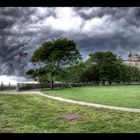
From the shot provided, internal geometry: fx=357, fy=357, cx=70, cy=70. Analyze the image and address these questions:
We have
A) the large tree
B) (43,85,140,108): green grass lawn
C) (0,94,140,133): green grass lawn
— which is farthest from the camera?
the large tree

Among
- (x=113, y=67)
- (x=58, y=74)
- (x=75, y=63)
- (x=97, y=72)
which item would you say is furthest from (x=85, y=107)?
(x=113, y=67)

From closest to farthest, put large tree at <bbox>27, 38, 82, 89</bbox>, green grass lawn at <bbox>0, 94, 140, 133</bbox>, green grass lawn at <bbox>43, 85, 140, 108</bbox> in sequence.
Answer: green grass lawn at <bbox>0, 94, 140, 133</bbox> < green grass lawn at <bbox>43, 85, 140, 108</bbox> < large tree at <bbox>27, 38, 82, 89</bbox>

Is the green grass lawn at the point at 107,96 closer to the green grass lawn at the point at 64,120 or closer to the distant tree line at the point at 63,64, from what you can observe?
the green grass lawn at the point at 64,120

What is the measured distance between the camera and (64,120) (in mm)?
9211

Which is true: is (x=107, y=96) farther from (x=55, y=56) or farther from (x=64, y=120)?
(x=64, y=120)

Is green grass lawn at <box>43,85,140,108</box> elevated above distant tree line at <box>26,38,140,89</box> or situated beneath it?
situated beneath

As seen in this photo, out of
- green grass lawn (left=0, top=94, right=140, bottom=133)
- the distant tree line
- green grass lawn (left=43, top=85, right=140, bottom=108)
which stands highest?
the distant tree line

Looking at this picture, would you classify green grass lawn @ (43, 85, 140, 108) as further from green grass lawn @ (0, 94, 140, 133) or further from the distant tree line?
the distant tree line

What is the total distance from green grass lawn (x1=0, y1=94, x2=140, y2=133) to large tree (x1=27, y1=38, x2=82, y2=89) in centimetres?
881

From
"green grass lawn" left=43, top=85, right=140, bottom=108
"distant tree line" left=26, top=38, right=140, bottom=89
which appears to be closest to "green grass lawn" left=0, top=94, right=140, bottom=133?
"green grass lawn" left=43, top=85, right=140, bottom=108

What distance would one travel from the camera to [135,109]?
10.2 m

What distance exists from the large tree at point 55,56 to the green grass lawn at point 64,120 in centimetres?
881

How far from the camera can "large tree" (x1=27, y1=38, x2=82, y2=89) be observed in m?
20.4
